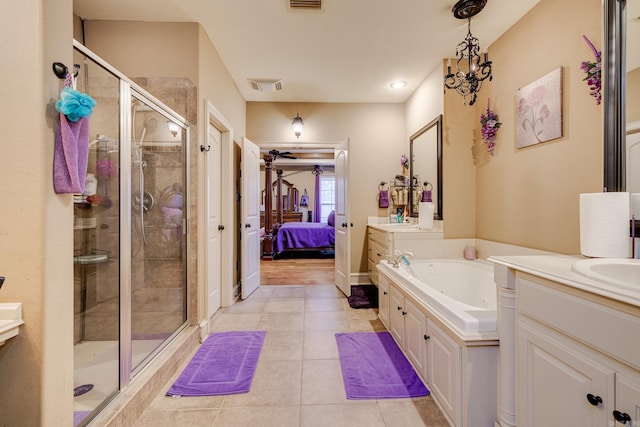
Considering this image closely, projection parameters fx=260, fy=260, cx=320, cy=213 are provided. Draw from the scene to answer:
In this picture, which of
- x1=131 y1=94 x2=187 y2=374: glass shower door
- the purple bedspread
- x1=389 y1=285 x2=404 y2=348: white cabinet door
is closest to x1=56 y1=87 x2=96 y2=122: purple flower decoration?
x1=131 y1=94 x2=187 y2=374: glass shower door

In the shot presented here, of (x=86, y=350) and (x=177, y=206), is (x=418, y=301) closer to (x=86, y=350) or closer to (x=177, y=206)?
(x=177, y=206)

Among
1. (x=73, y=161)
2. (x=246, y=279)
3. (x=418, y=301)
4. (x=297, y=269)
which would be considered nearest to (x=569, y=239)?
(x=418, y=301)

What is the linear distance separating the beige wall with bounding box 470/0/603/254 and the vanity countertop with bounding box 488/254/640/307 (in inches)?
25.9

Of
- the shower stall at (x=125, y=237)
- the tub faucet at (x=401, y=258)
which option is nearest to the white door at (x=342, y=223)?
the tub faucet at (x=401, y=258)

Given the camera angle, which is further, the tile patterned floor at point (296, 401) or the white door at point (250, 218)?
the white door at point (250, 218)

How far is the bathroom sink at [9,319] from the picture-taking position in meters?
0.82

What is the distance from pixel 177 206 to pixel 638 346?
2.67m

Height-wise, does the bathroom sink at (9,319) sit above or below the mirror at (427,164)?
below

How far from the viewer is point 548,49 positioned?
6.22 feet

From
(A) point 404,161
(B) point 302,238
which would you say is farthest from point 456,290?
(B) point 302,238

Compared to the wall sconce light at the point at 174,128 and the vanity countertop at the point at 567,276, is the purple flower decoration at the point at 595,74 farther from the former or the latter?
the wall sconce light at the point at 174,128

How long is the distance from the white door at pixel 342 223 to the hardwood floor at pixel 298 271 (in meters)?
0.53

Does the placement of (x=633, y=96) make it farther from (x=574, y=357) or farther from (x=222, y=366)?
(x=222, y=366)

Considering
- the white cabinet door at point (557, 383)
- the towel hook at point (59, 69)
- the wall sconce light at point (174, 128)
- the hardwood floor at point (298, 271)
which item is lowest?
the hardwood floor at point (298, 271)
